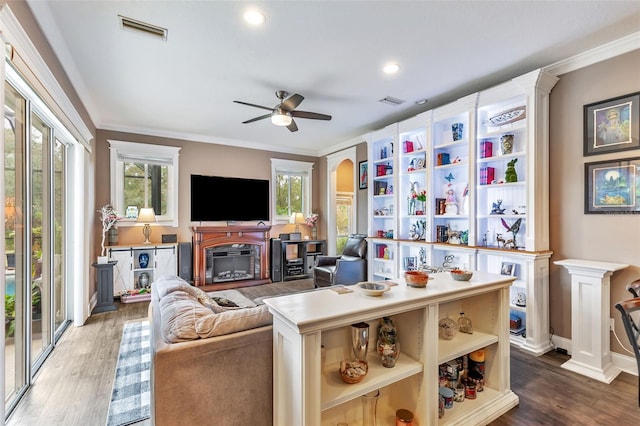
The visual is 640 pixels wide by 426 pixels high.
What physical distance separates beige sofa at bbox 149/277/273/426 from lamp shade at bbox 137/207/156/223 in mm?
3609

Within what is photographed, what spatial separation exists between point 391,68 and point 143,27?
226 centimetres

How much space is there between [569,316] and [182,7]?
4351mm

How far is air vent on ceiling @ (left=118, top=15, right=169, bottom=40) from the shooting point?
7.55 ft

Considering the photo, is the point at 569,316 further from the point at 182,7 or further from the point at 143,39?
the point at 143,39

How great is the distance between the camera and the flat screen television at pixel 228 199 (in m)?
5.63

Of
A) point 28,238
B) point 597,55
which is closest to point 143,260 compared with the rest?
point 28,238

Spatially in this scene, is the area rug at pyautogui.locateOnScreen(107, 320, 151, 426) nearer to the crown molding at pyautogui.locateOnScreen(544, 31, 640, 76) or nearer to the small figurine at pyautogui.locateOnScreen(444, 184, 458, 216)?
the small figurine at pyautogui.locateOnScreen(444, 184, 458, 216)

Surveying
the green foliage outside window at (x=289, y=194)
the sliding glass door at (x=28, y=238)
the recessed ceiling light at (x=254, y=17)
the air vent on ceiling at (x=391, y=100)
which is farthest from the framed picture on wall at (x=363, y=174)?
the sliding glass door at (x=28, y=238)

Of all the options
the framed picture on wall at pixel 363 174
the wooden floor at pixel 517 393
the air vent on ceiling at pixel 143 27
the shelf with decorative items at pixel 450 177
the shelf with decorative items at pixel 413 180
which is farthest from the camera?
the framed picture on wall at pixel 363 174

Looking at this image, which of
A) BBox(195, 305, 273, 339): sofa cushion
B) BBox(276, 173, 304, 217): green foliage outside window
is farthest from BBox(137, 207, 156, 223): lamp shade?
BBox(195, 305, 273, 339): sofa cushion

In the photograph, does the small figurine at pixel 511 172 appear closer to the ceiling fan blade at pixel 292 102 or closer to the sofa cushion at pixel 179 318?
the ceiling fan blade at pixel 292 102

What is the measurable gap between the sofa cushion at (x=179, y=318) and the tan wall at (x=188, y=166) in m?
3.93

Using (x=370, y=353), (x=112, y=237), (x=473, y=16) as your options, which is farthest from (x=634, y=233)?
(x=112, y=237)

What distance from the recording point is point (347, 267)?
489 centimetres
